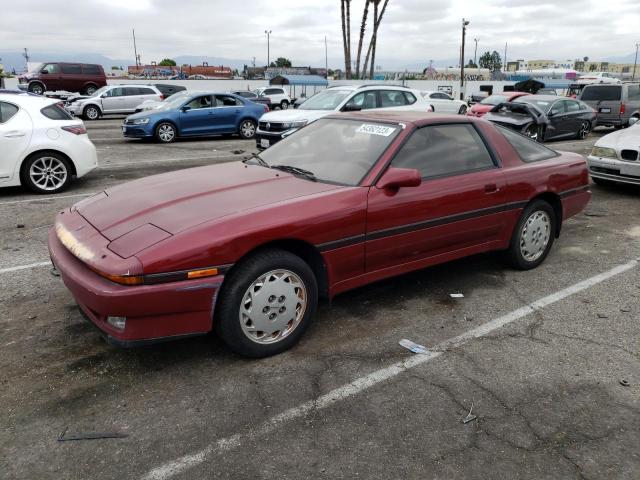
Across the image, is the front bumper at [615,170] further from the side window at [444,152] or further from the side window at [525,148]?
the side window at [444,152]

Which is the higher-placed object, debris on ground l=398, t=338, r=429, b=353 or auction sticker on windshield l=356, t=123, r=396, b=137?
auction sticker on windshield l=356, t=123, r=396, b=137

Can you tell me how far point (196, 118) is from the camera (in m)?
15.6

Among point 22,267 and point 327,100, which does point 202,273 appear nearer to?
point 22,267

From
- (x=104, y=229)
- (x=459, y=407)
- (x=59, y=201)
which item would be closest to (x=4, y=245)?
(x=59, y=201)

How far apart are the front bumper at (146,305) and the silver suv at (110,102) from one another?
71.2 ft

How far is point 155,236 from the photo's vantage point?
313 centimetres

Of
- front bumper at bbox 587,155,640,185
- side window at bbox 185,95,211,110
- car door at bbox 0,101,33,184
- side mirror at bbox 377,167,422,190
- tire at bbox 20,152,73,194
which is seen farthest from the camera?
side window at bbox 185,95,211,110

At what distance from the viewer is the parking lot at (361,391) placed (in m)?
2.61

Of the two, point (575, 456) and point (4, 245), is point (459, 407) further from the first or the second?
Result: point (4, 245)

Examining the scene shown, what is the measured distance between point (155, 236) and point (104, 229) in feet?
1.55

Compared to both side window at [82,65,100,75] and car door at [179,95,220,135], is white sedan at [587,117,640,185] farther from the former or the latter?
side window at [82,65,100,75]

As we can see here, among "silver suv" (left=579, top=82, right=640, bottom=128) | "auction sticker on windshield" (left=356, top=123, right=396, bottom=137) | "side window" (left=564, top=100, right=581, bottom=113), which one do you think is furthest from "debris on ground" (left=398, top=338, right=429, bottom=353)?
"silver suv" (left=579, top=82, right=640, bottom=128)

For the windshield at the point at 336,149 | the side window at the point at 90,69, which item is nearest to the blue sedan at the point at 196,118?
the windshield at the point at 336,149

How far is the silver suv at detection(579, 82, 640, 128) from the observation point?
18328mm
